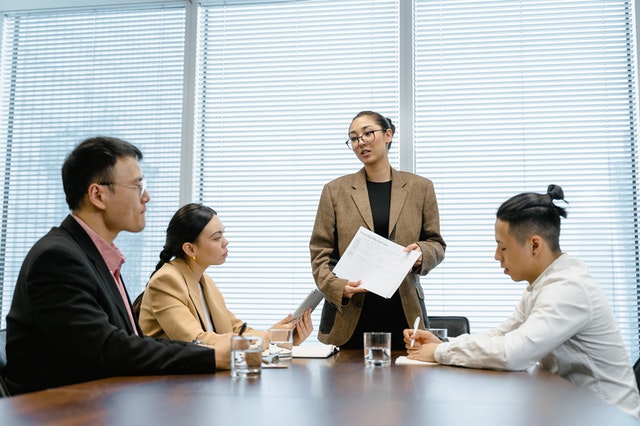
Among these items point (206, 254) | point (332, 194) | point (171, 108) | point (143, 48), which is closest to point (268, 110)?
point (171, 108)

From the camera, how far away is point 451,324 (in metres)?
2.96

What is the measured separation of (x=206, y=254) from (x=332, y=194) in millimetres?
690

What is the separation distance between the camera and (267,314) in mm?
4152

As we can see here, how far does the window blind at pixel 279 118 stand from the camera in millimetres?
4184

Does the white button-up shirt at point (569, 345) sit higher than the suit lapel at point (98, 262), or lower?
lower

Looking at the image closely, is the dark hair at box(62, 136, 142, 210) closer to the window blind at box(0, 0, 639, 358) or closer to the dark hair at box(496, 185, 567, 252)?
the dark hair at box(496, 185, 567, 252)

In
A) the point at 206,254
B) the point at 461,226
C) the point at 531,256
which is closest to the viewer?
the point at 531,256

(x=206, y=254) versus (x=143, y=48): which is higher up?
(x=143, y=48)

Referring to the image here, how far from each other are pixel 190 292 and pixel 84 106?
110 inches

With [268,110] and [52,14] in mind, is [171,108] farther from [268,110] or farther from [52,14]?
[52,14]

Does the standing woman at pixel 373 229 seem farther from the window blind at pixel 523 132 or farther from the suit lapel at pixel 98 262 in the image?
the window blind at pixel 523 132

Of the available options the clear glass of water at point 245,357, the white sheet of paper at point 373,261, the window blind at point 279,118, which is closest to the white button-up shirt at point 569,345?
the clear glass of water at point 245,357

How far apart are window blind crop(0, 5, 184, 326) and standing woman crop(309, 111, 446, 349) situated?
1850mm

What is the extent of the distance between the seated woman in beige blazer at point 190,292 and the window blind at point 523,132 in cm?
186
